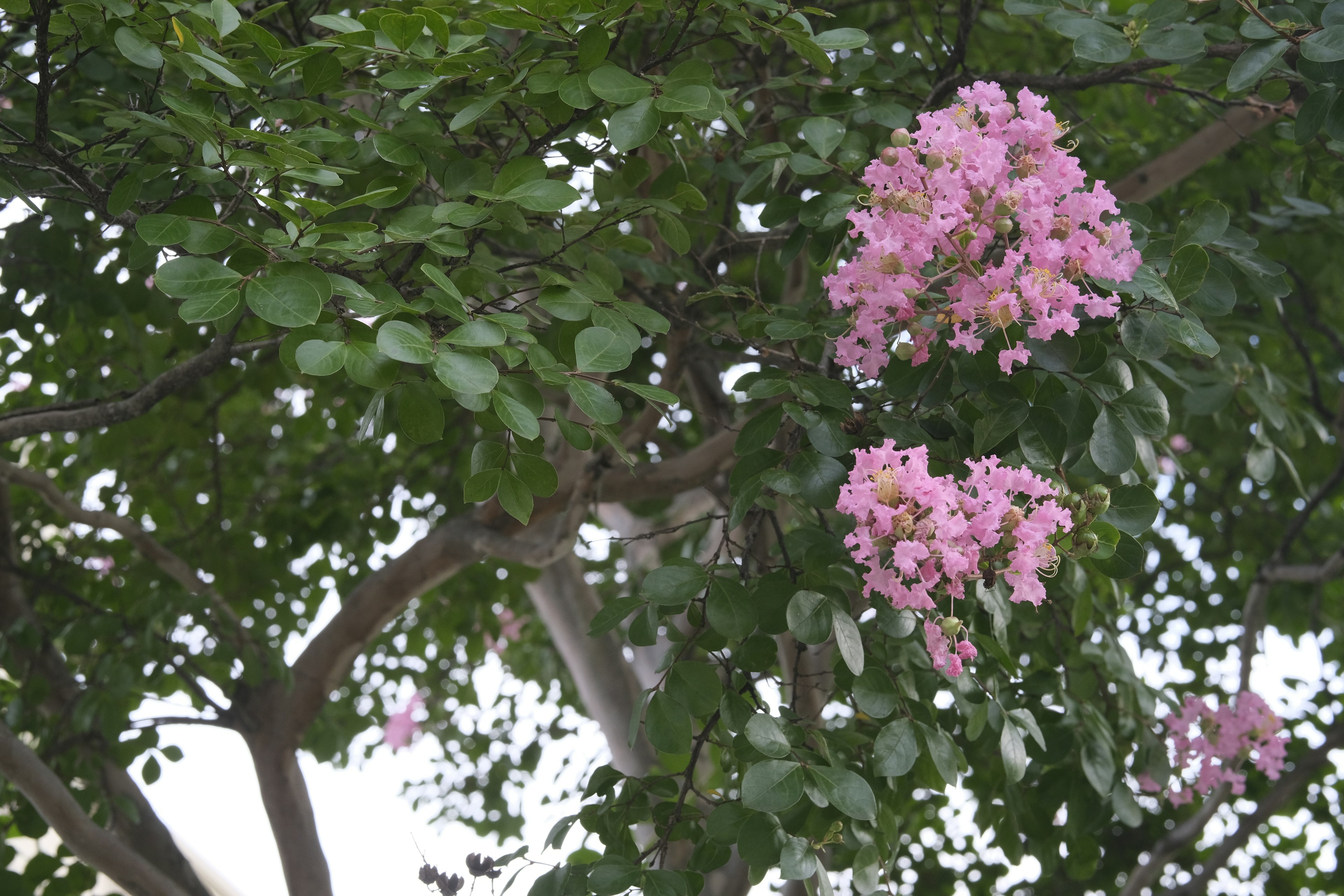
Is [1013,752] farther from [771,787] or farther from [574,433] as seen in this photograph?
[574,433]

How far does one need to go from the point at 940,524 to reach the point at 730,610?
0.28 metres

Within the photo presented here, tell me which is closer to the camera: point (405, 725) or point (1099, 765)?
point (1099, 765)

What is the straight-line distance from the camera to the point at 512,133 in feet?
5.15

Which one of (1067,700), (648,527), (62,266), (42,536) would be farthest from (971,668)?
(42,536)

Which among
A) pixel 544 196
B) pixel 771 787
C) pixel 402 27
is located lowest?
pixel 771 787

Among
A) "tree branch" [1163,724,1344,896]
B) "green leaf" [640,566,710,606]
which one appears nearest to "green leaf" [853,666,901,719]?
"green leaf" [640,566,710,606]

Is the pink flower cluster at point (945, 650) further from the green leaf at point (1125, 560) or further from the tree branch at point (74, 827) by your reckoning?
the tree branch at point (74, 827)

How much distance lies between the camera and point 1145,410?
1183 mm

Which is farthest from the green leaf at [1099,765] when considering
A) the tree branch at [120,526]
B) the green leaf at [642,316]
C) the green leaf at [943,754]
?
the tree branch at [120,526]

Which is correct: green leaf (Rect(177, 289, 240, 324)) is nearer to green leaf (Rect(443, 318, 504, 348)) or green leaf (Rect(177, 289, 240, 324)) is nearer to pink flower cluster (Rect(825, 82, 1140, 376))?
green leaf (Rect(443, 318, 504, 348))

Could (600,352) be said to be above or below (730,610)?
above

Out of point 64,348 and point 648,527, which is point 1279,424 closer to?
point 648,527

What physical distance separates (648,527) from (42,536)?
6.09ft


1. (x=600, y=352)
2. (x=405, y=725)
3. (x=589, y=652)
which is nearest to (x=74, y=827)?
(x=589, y=652)
